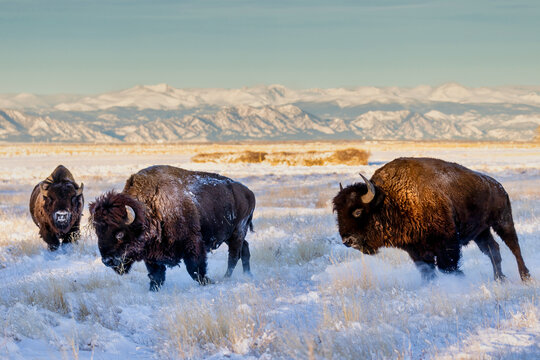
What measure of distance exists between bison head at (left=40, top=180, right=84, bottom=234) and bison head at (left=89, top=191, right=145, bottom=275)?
14.7 ft

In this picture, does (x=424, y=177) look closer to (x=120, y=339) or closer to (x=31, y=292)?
(x=120, y=339)

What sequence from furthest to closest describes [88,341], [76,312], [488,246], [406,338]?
[488,246]
[76,312]
[88,341]
[406,338]

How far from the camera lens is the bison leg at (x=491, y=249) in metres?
7.97

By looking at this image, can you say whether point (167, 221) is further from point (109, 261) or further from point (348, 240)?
point (348, 240)

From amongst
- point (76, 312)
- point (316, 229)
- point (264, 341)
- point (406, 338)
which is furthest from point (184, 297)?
point (316, 229)

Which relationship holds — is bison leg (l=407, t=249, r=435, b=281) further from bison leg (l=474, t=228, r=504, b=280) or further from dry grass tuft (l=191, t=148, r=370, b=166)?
dry grass tuft (l=191, t=148, r=370, b=166)

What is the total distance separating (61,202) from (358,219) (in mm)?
6732

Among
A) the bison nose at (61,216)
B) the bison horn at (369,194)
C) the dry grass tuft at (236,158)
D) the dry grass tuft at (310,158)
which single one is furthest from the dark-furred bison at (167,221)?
the dry grass tuft at (236,158)

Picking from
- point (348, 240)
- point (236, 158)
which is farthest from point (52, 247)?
point (236, 158)

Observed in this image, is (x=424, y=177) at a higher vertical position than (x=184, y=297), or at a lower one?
higher

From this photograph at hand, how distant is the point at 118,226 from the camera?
24.8 ft

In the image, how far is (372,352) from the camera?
199 inches

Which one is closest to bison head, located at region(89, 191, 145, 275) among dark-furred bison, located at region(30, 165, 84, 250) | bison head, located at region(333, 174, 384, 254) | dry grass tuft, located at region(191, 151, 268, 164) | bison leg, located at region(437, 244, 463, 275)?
bison head, located at region(333, 174, 384, 254)

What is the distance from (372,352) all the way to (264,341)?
3.43ft
